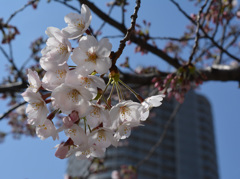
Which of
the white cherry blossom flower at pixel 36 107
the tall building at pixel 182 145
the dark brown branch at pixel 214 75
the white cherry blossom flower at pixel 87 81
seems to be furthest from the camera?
the tall building at pixel 182 145

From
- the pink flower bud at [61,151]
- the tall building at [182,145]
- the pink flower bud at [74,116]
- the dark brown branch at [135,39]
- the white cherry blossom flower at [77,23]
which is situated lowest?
the pink flower bud at [61,151]

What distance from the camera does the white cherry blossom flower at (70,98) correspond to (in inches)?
35.0

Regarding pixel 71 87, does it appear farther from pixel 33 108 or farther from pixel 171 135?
pixel 171 135

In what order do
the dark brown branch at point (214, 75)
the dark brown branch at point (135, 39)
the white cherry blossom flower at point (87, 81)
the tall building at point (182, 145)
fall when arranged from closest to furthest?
the white cherry blossom flower at point (87, 81)
the dark brown branch at point (135, 39)
the dark brown branch at point (214, 75)
the tall building at point (182, 145)

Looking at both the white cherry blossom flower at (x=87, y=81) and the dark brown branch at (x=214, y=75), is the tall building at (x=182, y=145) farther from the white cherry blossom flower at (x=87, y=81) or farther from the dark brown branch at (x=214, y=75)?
the white cherry blossom flower at (x=87, y=81)

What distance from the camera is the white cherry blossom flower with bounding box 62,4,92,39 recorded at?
1.04 meters

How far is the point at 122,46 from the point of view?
0.93m

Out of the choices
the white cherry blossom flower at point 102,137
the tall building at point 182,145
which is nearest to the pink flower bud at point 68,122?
the white cherry blossom flower at point 102,137

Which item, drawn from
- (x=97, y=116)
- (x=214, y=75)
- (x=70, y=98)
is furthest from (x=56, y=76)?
(x=214, y=75)

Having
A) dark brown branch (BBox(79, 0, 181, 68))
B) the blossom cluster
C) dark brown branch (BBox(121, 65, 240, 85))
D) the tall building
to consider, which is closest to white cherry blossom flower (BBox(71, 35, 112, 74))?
the blossom cluster

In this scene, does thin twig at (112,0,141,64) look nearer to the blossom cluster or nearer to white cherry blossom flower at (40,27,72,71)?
the blossom cluster

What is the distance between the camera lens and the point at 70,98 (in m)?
0.89

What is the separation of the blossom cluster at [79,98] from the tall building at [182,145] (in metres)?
35.0

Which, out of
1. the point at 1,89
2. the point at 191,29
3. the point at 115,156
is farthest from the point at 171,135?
the point at 1,89
